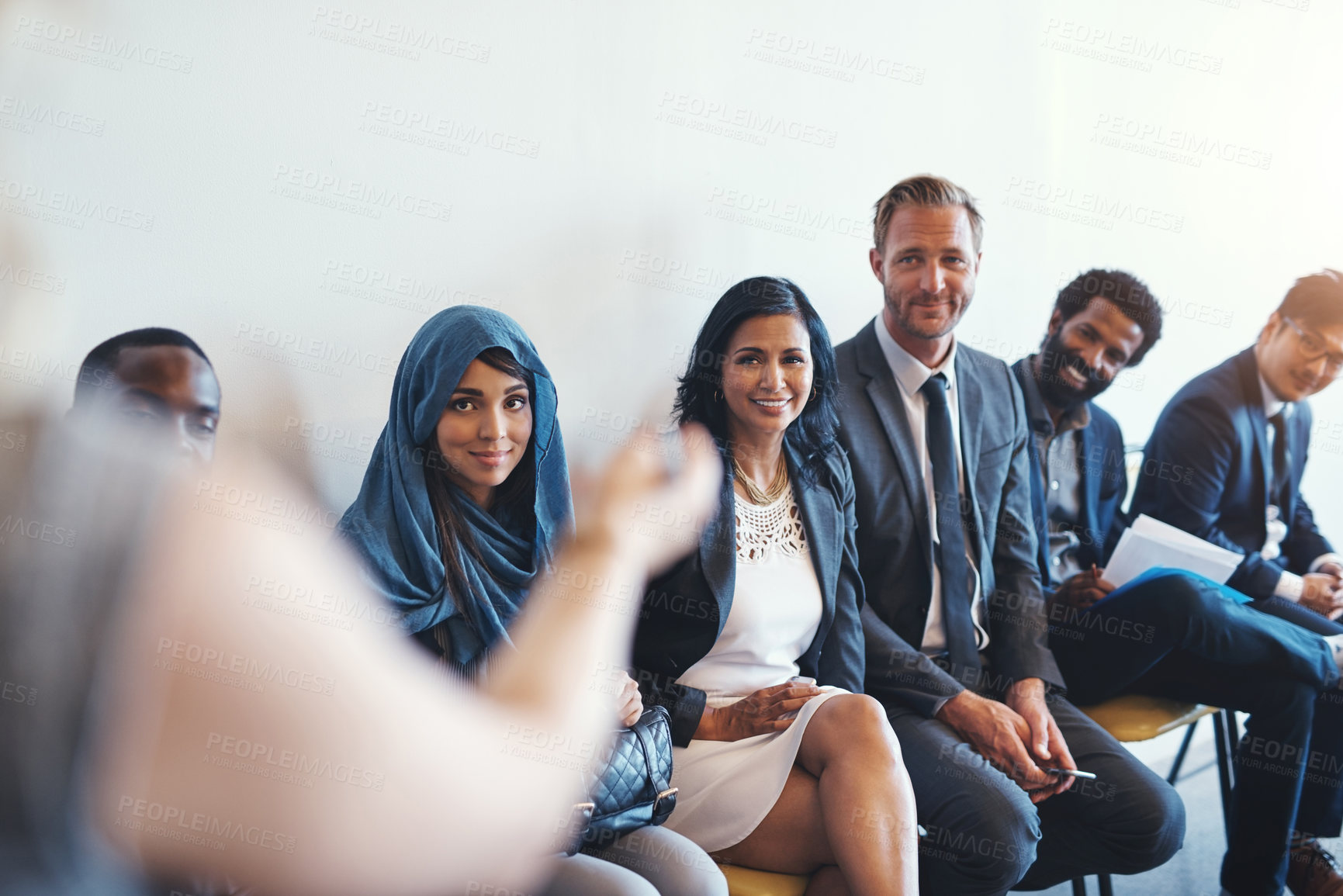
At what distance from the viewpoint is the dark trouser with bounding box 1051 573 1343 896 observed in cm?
221

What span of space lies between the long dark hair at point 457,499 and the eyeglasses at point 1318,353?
251 centimetres

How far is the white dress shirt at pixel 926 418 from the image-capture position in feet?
7.38

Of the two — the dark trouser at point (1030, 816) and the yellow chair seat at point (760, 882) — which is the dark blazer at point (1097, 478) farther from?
the yellow chair seat at point (760, 882)

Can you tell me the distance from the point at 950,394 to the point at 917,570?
1.56 feet

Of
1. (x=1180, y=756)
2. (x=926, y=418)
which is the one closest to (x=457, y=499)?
(x=926, y=418)

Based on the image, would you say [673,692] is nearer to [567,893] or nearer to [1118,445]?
[567,893]

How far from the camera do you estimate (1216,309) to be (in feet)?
10.9

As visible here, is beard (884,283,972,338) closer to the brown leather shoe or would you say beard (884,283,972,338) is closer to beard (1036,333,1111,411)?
beard (1036,333,1111,411)

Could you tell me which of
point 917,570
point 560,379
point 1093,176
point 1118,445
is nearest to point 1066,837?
point 917,570

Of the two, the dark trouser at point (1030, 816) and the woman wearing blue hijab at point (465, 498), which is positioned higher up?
the woman wearing blue hijab at point (465, 498)

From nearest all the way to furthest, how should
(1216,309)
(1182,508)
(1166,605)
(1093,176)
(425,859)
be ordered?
(425,859)
(1166,605)
(1182,508)
(1093,176)
(1216,309)

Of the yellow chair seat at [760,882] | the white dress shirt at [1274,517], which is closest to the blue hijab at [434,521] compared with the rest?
the yellow chair seat at [760,882]

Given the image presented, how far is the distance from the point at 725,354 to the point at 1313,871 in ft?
6.25

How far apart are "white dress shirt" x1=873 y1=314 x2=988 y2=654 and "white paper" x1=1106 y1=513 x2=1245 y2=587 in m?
0.47
